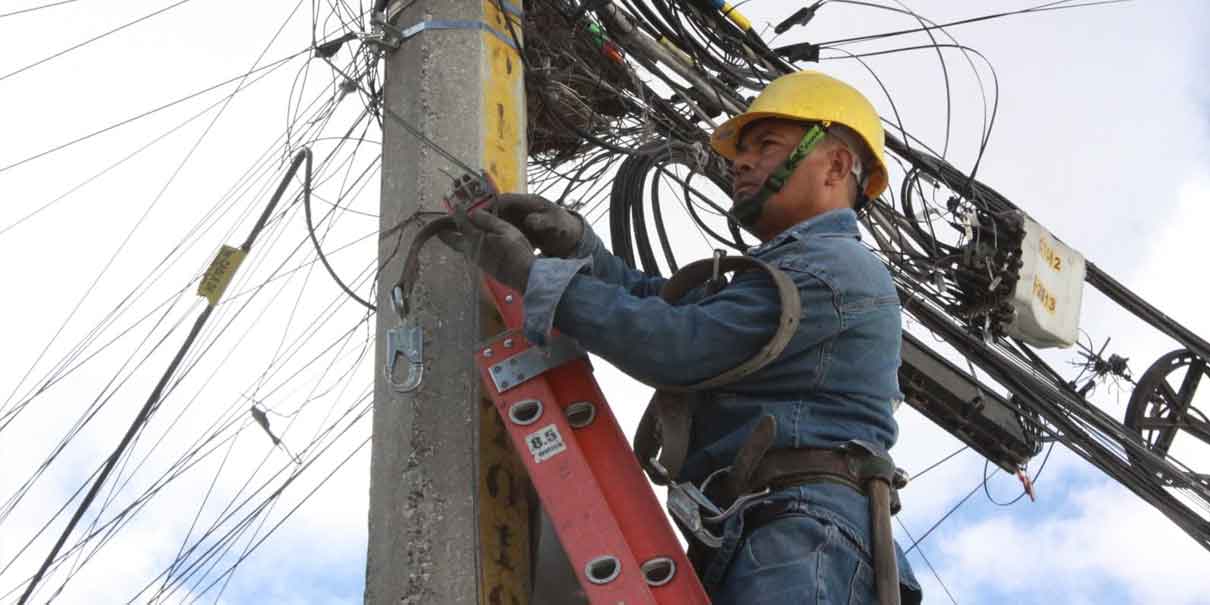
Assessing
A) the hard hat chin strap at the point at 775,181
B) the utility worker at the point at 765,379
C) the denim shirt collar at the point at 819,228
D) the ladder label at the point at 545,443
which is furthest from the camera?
the hard hat chin strap at the point at 775,181

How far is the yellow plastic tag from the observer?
3598 mm

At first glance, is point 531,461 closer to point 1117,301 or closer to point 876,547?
point 876,547

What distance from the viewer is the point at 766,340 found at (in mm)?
2629

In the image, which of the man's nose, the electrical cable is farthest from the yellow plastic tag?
the man's nose

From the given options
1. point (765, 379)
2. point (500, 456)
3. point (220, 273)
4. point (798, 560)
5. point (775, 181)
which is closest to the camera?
point (798, 560)

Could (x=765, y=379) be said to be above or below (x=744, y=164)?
below

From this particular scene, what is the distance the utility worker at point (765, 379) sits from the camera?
8.46ft

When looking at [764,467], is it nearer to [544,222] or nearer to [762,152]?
[544,222]

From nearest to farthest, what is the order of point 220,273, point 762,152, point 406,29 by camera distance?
point 762,152 < point 406,29 < point 220,273

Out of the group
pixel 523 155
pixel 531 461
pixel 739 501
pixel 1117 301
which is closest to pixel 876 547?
pixel 739 501

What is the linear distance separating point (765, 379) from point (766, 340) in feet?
0.43

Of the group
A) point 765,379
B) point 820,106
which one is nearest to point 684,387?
point 765,379

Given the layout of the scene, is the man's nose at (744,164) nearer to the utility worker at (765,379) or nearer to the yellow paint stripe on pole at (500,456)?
the utility worker at (765,379)

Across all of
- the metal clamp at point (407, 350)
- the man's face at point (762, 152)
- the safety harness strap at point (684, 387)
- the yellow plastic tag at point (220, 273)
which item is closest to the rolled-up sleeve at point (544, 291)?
the safety harness strap at point (684, 387)
